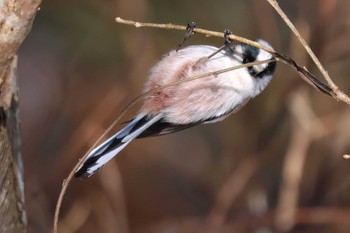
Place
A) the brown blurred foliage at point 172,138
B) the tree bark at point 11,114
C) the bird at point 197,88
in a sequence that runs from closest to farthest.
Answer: the tree bark at point 11,114 → the bird at point 197,88 → the brown blurred foliage at point 172,138

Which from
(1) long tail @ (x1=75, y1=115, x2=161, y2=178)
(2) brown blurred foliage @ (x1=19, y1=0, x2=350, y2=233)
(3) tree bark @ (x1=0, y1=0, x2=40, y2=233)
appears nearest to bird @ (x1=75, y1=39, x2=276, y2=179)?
(1) long tail @ (x1=75, y1=115, x2=161, y2=178)

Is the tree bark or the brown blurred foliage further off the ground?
the brown blurred foliage

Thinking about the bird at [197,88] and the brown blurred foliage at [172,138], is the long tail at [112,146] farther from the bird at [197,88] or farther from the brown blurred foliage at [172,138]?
the brown blurred foliage at [172,138]

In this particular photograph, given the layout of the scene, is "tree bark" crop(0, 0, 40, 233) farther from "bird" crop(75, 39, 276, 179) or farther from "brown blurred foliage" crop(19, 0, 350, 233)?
"brown blurred foliage" crop(19, 0, 350, 233)

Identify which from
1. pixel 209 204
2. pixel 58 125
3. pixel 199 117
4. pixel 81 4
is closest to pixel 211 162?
pixel 209 204

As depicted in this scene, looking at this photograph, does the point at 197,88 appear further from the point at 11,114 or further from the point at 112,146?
the point at 11,114

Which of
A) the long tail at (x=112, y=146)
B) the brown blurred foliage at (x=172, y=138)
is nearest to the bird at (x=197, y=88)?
the long tail at (x=112, y=146)

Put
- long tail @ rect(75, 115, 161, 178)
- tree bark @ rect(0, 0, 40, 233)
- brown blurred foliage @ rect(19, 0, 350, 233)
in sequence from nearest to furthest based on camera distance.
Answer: tree bark @ rect(0, 0, 40, 233) → long tail @ rect(75, 115, 161, 178) → brown blurred foliage @ rect(19, 0, 350, 233)
